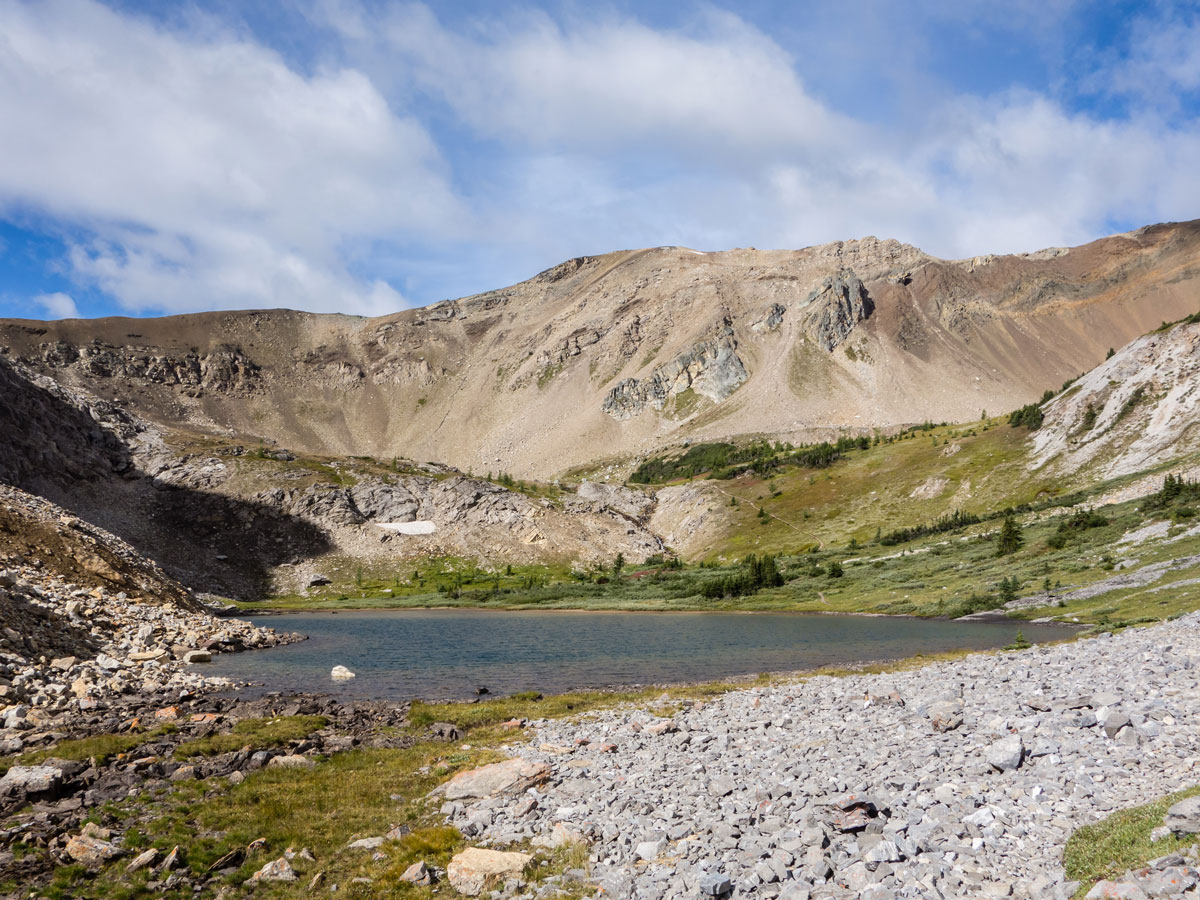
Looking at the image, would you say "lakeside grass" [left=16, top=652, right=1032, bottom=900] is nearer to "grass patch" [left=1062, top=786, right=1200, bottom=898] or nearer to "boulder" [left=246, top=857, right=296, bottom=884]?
"boulder" [left=246, top=857, right=296, bottom=884]

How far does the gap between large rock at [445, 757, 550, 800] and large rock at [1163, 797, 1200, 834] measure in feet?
45.4

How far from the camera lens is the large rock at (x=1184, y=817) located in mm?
9086

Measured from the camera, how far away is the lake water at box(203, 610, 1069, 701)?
3991cm

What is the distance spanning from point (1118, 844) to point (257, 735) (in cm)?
2559

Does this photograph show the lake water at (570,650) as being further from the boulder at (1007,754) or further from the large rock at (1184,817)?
the large rock at (1184,817)

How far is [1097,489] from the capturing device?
90.4m

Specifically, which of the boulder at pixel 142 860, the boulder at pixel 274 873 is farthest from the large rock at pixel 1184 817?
the boulder at pixel 142 860

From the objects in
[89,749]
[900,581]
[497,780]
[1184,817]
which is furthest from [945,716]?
[900,581]

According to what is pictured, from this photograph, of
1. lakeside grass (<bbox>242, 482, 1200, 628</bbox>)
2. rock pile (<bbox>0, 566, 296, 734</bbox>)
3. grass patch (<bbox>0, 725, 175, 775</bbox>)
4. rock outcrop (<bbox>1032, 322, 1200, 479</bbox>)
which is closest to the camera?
grass patch (<bbox>0, 725, 175, 775</bbox>)

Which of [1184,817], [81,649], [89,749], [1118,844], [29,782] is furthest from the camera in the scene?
[81,649]

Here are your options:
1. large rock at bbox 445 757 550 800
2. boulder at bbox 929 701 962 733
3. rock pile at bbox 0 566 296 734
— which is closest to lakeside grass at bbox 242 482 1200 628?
boulder at bbox 929 701 962 733

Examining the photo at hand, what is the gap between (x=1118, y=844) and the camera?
9727mm

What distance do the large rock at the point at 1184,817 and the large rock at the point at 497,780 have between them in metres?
13.9

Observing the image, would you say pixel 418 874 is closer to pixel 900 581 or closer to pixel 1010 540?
pixel 900 581
